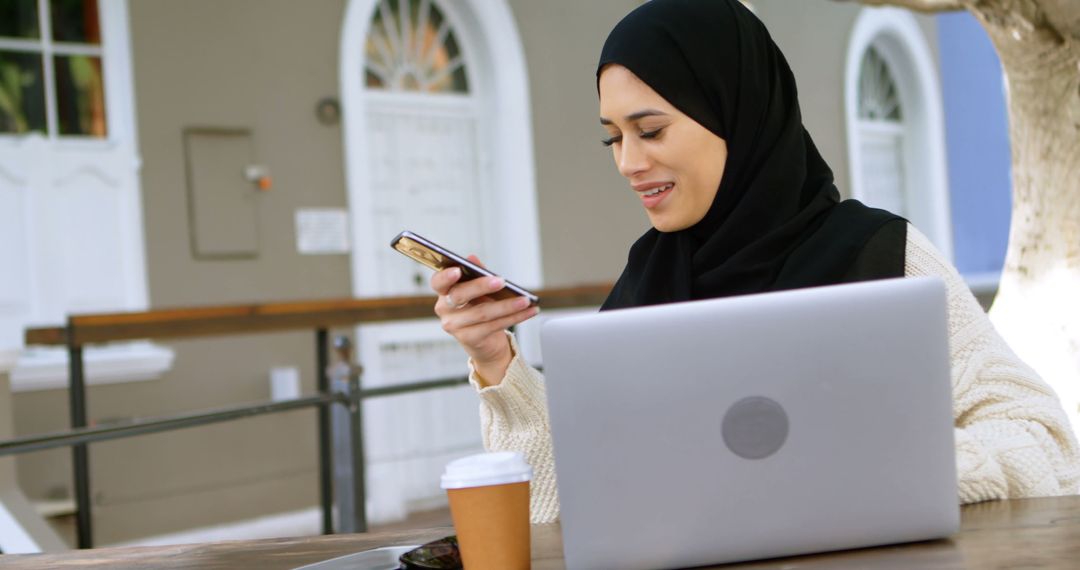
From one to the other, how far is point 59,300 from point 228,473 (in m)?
1.09

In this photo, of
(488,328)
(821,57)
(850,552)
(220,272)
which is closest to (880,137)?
(821,57)

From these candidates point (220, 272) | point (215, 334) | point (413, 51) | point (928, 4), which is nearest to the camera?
point (215, 334)

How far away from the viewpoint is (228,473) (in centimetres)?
551

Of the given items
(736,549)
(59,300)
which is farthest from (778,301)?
(59,300)

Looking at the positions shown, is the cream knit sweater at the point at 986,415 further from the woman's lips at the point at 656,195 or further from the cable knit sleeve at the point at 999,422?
the woman's lips at the point at 656,195

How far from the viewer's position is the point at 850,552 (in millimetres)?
1033

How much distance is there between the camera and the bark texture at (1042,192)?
319 cm

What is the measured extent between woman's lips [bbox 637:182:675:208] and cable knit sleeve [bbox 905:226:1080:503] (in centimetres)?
40

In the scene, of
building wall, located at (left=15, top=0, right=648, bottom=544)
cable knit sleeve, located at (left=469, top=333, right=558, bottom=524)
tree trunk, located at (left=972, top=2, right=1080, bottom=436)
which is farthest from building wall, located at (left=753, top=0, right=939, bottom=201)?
cable knit sleeve, located at (left=469, top=333, right=558, bottom=524)

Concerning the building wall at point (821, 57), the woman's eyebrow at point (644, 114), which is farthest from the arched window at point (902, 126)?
the woman's eyebrow at point (644, 114)

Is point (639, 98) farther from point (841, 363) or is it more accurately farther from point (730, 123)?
point (841, 363)

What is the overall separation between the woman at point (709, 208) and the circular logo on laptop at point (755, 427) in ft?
1.62

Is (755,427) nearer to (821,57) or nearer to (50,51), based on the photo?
(50,51)

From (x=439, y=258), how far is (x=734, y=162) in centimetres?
57
